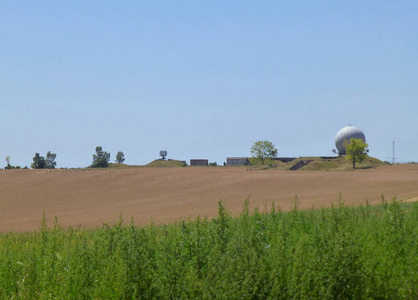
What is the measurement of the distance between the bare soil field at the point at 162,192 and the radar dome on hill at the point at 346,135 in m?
31.2

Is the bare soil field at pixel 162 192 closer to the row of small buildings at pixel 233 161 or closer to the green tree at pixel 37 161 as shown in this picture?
the green tree at pixel 37 161

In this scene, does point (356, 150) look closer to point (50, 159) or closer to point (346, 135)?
point (346, 135)

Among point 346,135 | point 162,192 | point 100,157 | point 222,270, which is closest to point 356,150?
point 346,135

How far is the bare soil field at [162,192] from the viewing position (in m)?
30.7

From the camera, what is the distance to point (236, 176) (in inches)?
2119

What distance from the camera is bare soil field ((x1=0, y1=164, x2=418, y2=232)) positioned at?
101 ft

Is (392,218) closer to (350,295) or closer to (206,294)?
(350,295)

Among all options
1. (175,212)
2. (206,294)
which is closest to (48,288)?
(206,294)

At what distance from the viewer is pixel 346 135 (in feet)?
295

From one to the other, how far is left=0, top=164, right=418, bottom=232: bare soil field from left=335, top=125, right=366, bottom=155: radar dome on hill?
102ft

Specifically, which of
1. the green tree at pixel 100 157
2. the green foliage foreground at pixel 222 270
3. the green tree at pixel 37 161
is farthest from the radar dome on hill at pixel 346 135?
the green foliage foreground at pixel 222 270

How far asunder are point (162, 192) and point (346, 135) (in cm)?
5218

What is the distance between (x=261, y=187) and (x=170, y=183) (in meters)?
10.7

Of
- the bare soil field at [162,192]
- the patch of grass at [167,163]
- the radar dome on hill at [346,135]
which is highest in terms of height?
the radar dome on hill at [346,135]
